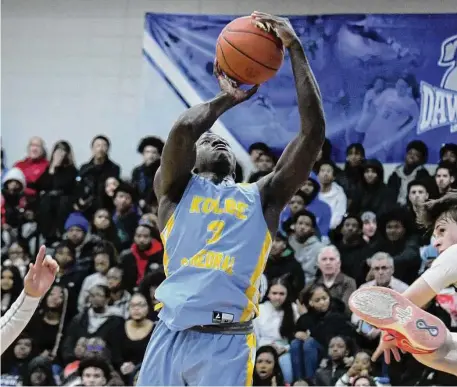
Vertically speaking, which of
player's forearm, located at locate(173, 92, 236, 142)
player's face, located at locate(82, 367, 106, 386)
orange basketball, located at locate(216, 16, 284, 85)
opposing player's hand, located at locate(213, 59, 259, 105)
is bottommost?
player's face, located at locate(82, 367, 106, 386)

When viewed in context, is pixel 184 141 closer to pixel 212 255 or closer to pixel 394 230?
pixel 212 255

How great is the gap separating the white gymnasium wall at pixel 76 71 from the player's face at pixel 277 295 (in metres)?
3.53

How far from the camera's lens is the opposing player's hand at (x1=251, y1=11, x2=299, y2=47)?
3.83 meters

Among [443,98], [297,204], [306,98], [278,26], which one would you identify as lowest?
[297,204]

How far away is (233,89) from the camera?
388 centimetres

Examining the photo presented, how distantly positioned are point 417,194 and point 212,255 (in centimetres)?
511

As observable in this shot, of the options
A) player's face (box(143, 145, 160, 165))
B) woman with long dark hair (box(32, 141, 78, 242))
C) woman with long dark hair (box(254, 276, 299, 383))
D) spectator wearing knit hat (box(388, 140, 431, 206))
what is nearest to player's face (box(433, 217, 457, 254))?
woman with long dark hair (box(254, 276, 299, 383))

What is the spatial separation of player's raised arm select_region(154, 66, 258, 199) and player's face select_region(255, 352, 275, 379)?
12.4ft

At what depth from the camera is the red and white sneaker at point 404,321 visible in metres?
→ 4.25

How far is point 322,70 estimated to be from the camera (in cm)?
999

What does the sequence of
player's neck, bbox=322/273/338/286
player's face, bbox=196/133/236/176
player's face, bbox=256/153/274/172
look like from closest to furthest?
player's face, bbox=196/133/236/176, player's neck, bbox=322/273/338/286, player's face, bbox=256/153/274/172

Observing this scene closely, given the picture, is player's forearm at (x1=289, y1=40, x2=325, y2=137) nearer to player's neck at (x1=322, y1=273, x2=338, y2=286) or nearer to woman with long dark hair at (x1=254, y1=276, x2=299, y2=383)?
woman with long dark hair at (x1=254, y1=276, x2=299, y2=383)

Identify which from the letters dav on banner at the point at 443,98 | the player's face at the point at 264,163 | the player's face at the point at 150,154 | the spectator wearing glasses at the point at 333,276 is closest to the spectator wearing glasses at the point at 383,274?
the spectator wearing glasses at the point at 333,276


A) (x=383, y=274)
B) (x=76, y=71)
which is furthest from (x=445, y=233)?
(x=76, y=71)
